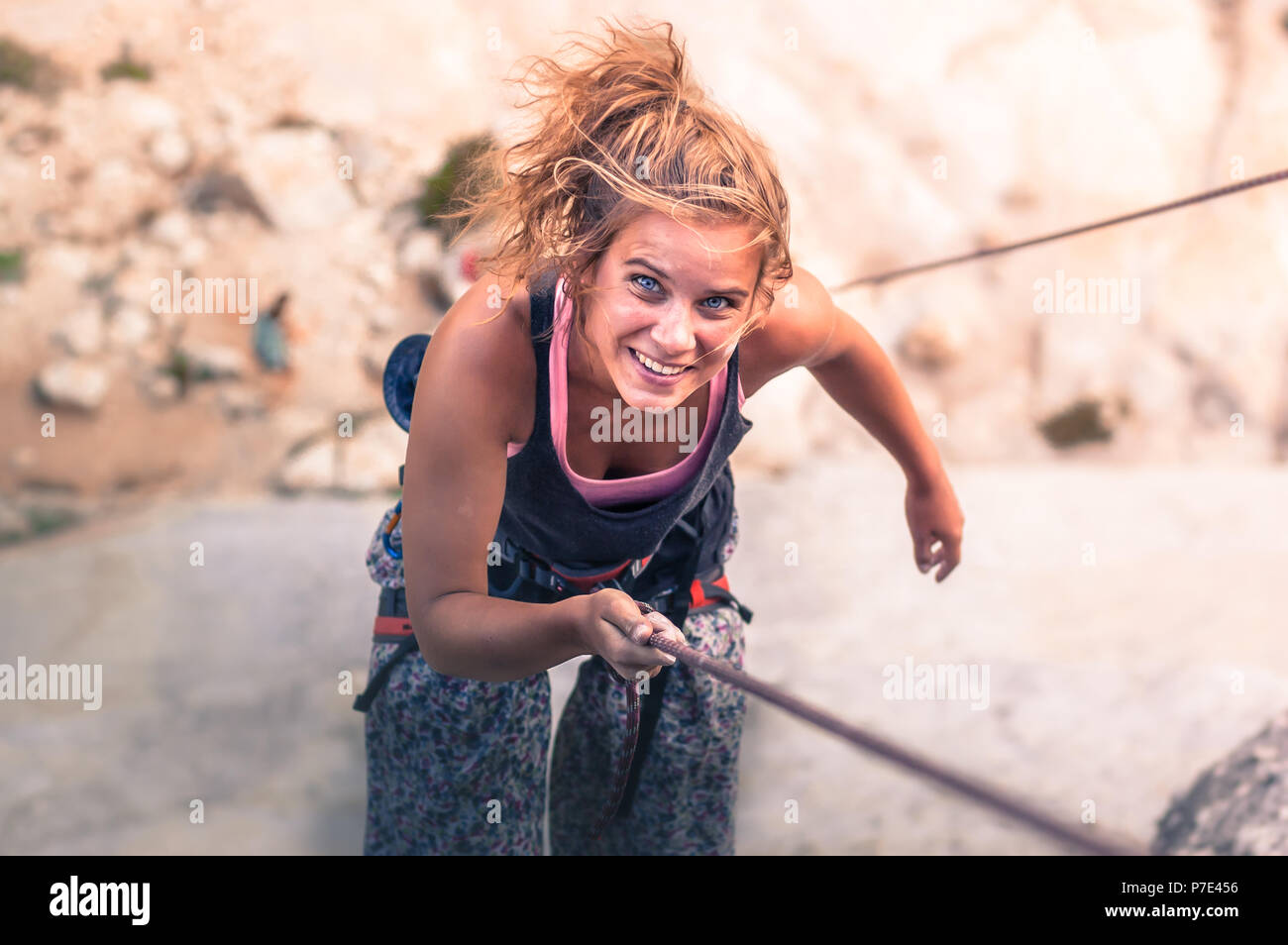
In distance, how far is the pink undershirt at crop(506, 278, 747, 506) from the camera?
1142 mm

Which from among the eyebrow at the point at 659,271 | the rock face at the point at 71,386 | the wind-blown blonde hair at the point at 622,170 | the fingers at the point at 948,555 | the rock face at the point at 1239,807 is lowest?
the rock face at the point at 1239,807

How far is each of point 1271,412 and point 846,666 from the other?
394 centimetres

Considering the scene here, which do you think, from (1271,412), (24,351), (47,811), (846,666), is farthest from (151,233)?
(1271,412)

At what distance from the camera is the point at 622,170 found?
1026 millimetres

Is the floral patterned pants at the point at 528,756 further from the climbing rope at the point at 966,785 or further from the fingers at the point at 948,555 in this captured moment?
the climbing rope at the point at 966,785
